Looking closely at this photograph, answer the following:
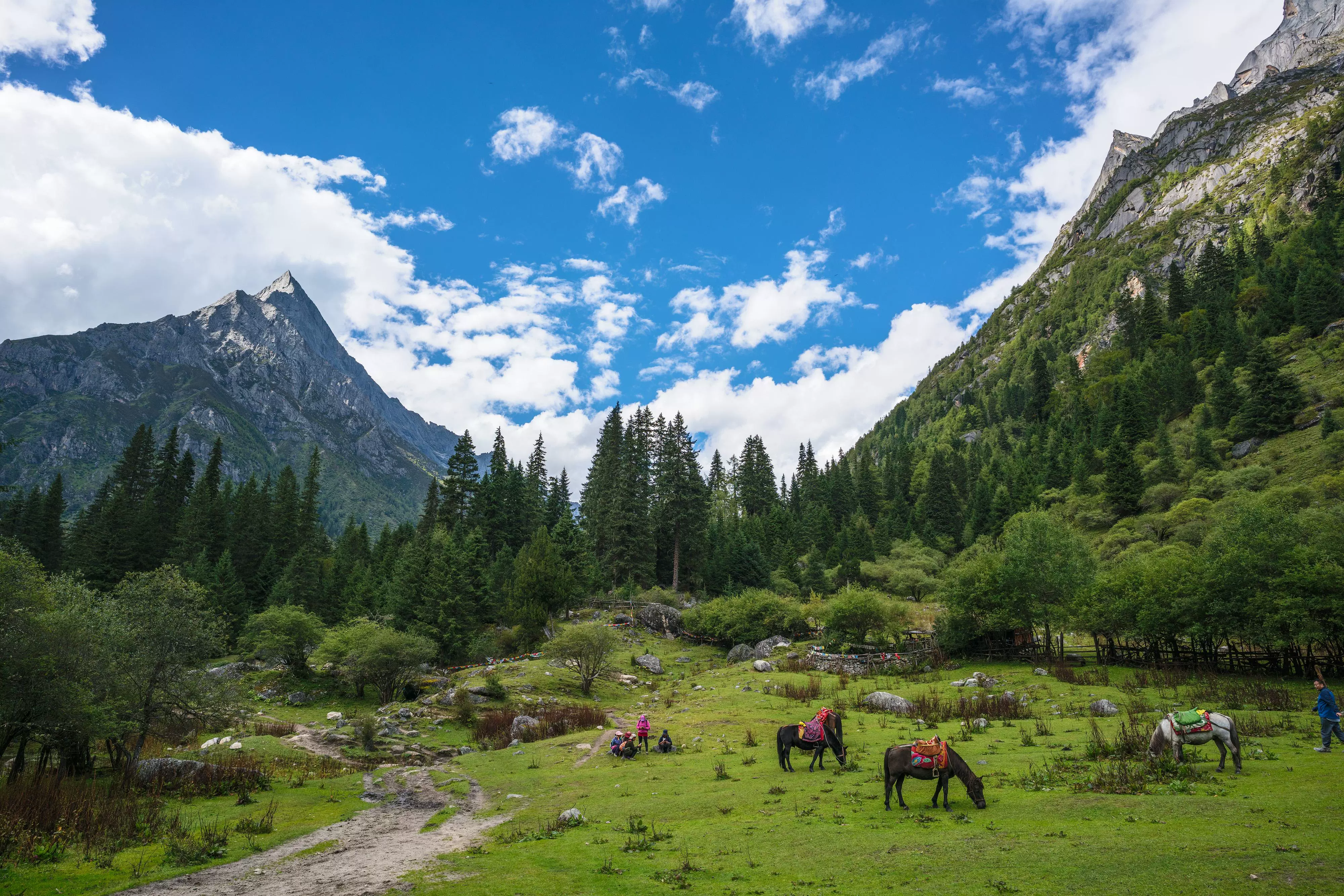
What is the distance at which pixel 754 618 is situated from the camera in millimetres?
60594

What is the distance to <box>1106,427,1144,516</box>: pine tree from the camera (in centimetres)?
7500

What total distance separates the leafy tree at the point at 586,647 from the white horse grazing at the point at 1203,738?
3324cm

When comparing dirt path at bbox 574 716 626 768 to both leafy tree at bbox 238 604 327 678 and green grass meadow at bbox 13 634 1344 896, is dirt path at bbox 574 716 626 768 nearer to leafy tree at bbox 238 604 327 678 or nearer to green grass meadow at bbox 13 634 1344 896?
green grass meadow at bbox 13 634 1344 896

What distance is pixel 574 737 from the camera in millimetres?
30562

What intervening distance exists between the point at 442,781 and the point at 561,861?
1310cm

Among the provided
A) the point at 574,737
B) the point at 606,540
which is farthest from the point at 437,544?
the point at 574,737

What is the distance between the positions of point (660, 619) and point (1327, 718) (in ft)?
185

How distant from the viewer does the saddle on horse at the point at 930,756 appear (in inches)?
541

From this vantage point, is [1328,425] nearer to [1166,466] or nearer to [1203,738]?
[1166,466]

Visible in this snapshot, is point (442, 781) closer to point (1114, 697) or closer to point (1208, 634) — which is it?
point (1114, 697)

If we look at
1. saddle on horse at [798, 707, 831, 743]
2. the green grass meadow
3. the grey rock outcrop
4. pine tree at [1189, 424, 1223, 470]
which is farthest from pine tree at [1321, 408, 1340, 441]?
saddle on horse at [798, 707, 831, 743]

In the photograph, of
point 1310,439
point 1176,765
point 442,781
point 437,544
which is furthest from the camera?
Result: point 437,544

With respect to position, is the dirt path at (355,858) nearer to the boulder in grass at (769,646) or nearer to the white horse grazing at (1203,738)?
the white horse grazing at (1203,738)

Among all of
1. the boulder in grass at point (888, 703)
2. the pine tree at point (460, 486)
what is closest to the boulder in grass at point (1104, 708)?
the boulder in grass at point (888, 703)
